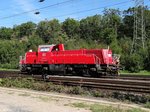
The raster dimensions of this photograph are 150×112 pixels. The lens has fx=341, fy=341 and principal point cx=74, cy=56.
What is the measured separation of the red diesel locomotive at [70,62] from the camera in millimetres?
27344

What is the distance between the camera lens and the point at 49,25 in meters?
111

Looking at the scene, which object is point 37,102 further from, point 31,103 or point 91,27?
point 91,27

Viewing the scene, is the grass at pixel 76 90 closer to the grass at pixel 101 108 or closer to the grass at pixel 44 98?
the grass at pixel 101 108

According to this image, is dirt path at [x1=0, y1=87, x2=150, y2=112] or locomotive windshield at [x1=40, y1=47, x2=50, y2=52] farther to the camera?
locomotive windshield at [x1=40, y1=47, x2=50, y2=52]

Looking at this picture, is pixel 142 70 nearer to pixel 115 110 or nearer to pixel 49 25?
pixel 115 110

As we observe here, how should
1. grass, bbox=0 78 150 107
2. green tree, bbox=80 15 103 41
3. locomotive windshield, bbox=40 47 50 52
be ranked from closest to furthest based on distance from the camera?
grass, bbox=0 78 150 107 → locomotive windshield, bbox=40 47 50 52 → green tree, bbox=80 15 103 41

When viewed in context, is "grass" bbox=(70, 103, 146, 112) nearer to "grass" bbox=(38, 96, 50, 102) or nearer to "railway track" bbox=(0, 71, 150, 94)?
"grass" bbox=(38, 96, 50, 102)

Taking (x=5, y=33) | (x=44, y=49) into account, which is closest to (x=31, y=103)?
(x=44, y=49)

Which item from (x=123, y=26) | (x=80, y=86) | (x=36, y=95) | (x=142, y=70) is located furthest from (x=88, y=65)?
Answer: (x=123, y=26)

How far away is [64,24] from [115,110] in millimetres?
118390

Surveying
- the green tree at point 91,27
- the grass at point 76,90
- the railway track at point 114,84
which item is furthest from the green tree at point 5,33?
the railway track at point 114,84

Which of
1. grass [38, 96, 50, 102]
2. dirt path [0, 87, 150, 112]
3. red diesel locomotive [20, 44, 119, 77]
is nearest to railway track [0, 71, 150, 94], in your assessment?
dirt path [0, 87, 150, 112]

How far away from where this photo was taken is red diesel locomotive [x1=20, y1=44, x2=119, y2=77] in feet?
89.7

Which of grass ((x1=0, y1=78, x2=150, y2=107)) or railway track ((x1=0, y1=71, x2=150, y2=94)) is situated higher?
railway track ((x1=0, y1=71, x2=150, y2=94))
